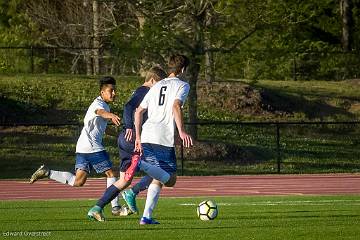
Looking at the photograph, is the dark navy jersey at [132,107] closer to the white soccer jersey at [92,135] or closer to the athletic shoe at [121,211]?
the white soccer jersey at [92,135]

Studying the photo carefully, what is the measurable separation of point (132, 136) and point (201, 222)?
1.89m

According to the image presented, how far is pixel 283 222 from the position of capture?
48.9 feet

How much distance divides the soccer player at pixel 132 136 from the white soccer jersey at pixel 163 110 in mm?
1247

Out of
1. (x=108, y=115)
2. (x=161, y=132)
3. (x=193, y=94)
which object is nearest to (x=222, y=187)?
(x=193, y=94)

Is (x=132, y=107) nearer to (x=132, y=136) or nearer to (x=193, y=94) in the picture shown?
(x=132, y=136)

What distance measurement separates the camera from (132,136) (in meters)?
16.2

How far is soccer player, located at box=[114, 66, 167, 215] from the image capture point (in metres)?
16.1

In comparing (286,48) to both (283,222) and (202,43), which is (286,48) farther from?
(283,222)

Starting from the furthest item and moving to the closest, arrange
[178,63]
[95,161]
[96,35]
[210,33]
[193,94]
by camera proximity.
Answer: [96,35], [193,94], [210,33], [95,161], [178,63]

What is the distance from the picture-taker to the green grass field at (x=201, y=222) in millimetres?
13211

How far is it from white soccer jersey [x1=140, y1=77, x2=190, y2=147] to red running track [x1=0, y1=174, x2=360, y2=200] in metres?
7.97

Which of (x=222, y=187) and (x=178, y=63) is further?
(x=222, y=187)

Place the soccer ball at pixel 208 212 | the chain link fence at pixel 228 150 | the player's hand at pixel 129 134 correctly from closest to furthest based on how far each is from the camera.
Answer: the soccer ball at pixel 208 212
the player's hand at pixel 129 134
the chain link fence at pixel 228 150

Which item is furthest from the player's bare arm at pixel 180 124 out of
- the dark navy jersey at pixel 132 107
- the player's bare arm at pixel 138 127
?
the dark navy jersey at pixel 132 107
